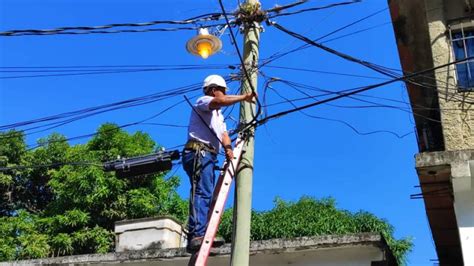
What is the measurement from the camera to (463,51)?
9328 mm

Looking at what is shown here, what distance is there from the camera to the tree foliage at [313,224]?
21.1 meters

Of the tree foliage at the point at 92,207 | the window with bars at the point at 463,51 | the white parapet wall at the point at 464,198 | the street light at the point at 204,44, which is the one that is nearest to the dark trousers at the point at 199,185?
the street light at the point at 204,44

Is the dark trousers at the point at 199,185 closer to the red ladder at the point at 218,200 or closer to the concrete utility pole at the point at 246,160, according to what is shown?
the red ladder at the point at 218,200

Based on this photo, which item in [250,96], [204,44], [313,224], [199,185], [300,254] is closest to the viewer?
[199,185]

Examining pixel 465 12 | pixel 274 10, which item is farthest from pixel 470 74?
pixel 274 10

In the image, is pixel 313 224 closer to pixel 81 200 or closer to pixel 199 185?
pixel 81 200

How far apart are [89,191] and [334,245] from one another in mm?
12983

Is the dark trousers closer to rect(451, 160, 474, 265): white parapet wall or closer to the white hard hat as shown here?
the white hard hat

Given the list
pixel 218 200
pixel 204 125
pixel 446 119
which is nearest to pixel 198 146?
pixel 204 125

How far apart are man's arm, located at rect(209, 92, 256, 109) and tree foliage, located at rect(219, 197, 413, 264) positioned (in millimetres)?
14970

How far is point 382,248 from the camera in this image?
7.66 m

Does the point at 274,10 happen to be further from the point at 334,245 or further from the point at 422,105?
the point at 422,105

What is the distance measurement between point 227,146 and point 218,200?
0.65m

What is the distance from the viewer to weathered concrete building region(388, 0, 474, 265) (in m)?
8.15
